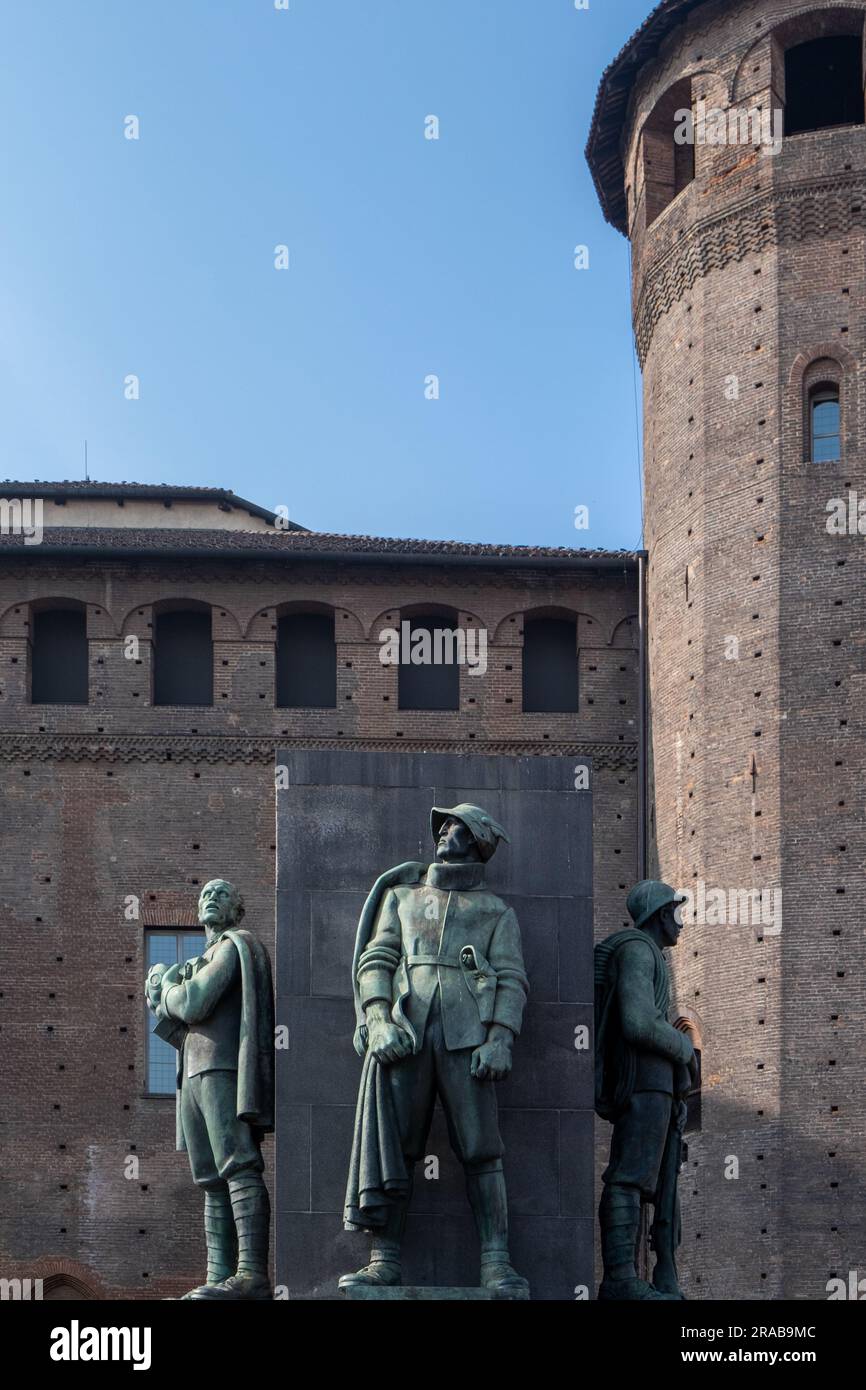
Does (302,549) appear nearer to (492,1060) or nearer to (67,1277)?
(67,1277)

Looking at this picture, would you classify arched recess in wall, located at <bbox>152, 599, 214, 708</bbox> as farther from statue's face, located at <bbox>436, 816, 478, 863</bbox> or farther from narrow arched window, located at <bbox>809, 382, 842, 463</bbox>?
statue's face, located at <bbox>436, 816, 478, 863</bbox>

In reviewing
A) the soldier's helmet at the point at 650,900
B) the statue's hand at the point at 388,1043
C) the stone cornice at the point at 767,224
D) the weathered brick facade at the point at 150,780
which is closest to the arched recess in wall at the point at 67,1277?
the weathered brick facade at the point at 150,780

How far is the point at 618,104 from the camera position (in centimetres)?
3678

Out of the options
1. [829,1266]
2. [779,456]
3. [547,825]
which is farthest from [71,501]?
[547,825]

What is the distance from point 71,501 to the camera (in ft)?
146

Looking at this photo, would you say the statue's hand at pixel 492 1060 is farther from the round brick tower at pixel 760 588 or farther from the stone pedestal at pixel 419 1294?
the round brick tower at pixel 760 588

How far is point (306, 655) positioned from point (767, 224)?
8.28 m

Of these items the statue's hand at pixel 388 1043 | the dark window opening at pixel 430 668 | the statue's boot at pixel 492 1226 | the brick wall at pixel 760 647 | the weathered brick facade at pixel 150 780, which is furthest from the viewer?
the dark window opening at pixel 430 668

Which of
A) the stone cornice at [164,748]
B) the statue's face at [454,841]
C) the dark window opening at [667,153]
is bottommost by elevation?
the statue's face at [454,841]

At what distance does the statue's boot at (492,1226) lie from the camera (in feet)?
50.5

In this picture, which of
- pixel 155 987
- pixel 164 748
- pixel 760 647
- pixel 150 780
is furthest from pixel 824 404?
pixel 155 987

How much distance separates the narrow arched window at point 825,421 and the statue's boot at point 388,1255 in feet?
62.8

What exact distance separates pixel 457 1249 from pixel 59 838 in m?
21.3
